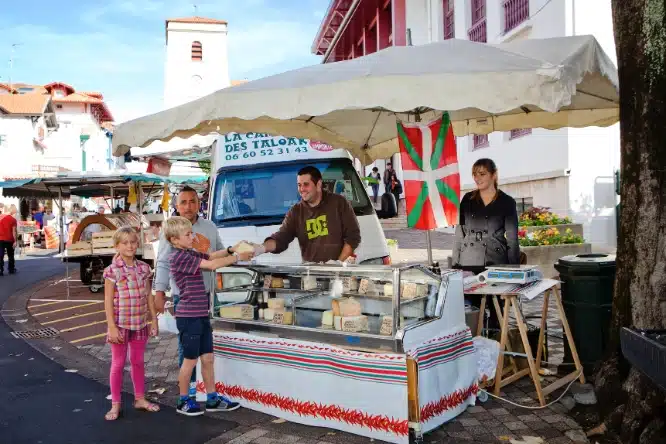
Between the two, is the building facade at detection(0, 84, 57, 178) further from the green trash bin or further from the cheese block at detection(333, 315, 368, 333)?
the green trash bin

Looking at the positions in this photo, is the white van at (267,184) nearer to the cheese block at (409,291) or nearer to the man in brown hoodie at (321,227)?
the man in brown hoodie at (321,227)

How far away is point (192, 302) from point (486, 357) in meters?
2.46

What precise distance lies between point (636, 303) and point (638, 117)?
1258 mm

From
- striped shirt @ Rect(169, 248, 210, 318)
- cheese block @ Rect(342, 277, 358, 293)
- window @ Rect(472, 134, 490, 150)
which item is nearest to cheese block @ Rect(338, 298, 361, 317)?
cheese block @ Rect(342, 277, 358, 293)

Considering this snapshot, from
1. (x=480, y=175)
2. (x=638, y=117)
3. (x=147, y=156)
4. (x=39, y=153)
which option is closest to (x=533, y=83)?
(x=638, y=117)

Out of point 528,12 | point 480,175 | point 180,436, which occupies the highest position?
point 528,12

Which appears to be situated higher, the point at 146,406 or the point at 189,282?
the point at 189,282

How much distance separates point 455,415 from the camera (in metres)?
4.82

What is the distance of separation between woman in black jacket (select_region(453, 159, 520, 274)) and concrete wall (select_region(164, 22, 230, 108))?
5389 cm

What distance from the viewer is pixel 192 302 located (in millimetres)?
5027

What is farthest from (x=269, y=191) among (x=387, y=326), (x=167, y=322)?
(x=387, y=326)

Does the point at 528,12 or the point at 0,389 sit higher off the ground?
the point at 528,12

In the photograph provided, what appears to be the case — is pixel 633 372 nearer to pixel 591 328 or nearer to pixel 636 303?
pixel 636 303

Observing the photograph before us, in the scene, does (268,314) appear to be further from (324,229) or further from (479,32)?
(479,32)
